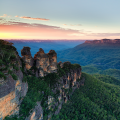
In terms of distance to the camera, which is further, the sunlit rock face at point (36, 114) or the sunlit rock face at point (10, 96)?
the sunlit rock face at point (36, 114)

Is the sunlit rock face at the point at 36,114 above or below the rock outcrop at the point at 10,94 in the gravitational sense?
below

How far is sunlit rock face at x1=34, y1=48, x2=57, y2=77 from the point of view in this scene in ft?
111

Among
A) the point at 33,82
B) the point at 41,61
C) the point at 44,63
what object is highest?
the point at 41,61

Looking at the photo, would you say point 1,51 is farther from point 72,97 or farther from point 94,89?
point 94,89

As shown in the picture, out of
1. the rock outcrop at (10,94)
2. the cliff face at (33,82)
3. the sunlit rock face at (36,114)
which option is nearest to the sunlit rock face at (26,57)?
the cliff face at (33,82)

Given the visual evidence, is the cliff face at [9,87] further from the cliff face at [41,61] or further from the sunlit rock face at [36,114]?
the cliff face at [41,61]

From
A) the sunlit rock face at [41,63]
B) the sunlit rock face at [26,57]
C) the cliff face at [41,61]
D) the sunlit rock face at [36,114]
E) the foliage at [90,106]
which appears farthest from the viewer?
the sunlit rock face at [41,63]

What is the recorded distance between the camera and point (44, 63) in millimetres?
34594

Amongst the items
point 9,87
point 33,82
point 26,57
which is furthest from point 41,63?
point 9,87

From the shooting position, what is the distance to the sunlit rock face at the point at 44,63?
33.9m

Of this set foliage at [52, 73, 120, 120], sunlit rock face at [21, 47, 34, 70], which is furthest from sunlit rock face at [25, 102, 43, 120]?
sunlit rock face at [21, 47, 34, 70]

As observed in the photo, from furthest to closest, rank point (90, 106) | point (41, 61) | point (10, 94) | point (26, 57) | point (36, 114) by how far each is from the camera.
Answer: point (90, 106), point (41, 61), point (26, 57), point (36, 114), point (10, 94)

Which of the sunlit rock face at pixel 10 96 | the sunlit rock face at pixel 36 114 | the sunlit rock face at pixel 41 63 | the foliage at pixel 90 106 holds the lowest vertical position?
the foliage at pixel 90 106

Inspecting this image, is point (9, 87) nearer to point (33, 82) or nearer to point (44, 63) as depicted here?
point (33, 82)
